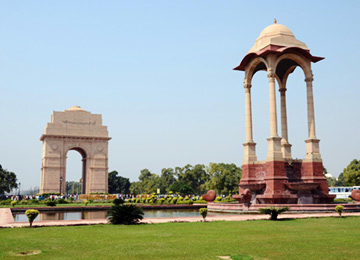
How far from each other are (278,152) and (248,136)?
→ 9.65 ft

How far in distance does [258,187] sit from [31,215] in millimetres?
14154

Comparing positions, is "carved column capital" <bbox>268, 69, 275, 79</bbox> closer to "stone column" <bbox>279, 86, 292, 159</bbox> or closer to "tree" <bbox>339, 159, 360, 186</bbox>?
"stone column" <bbox>279, 86, 292, 159</bbox>

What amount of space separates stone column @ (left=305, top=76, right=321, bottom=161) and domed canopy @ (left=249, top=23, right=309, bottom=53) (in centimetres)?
259

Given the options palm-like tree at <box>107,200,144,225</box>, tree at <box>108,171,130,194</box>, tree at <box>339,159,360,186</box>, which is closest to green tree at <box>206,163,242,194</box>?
tree at <box>339,159,360,186</box>

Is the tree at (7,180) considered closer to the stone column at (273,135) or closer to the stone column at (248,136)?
the stone column at (248,136)

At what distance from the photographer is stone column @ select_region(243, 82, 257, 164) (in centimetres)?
2458

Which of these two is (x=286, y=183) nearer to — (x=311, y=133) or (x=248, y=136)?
(x=311, y=133)

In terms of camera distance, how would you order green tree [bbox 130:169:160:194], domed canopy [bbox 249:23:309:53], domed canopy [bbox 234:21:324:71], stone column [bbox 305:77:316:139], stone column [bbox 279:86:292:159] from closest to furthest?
domed canopy [bbox 234:21:324:71] < stone column [bbox 305:77:316:139] < domed canopy [bbox 249:23:309:53] < stone column [bbox 279:86:292:159] < green tree [bbox 130:169:160:194]

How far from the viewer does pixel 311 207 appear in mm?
19719

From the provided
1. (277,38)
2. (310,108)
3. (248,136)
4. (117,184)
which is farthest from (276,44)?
(117,184)

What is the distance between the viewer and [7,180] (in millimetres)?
70125

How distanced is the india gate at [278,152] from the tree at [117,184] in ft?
266

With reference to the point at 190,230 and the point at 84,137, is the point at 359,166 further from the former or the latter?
the point at 190,230

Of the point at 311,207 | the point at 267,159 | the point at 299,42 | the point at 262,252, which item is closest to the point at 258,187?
the point at 267,159
